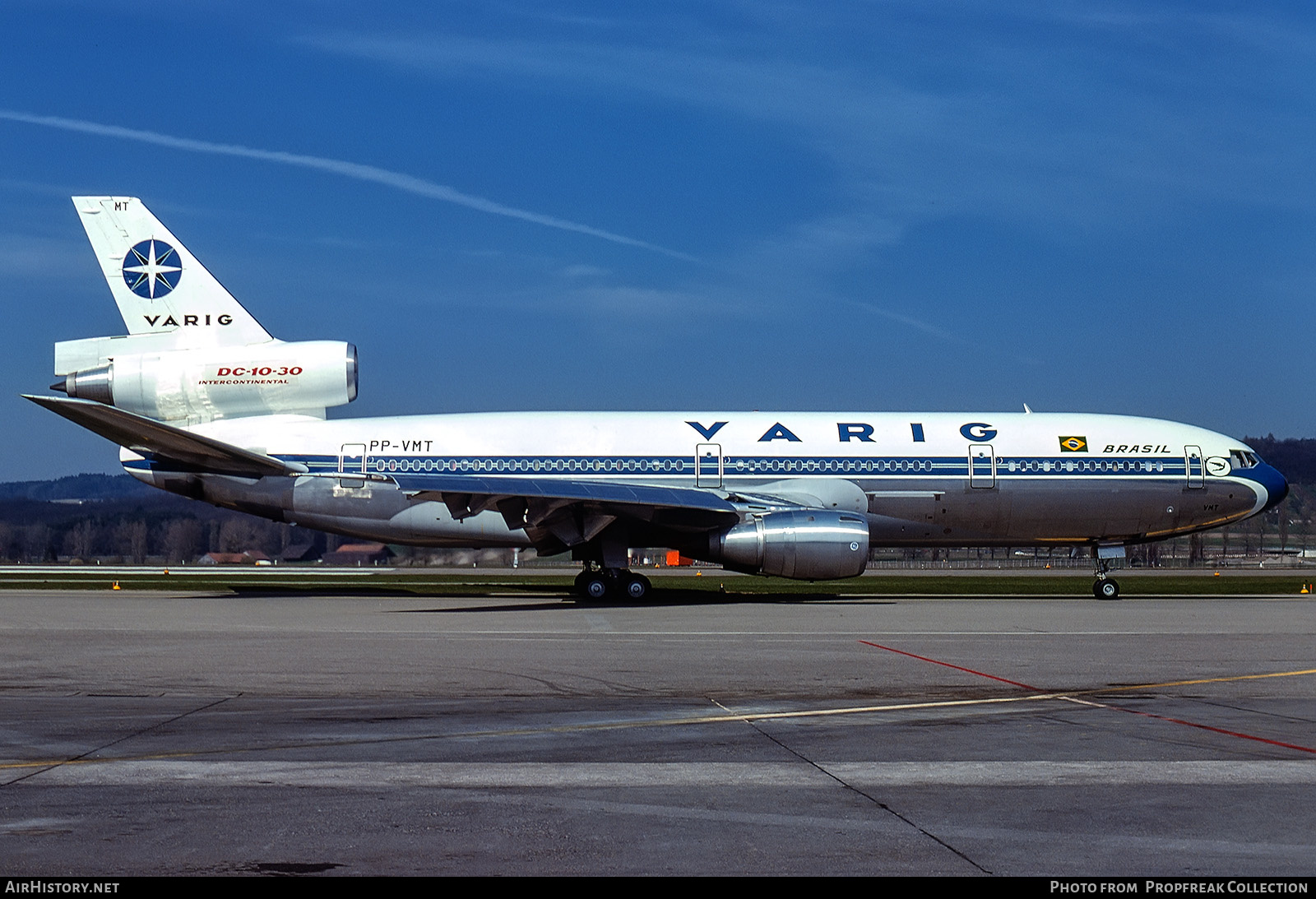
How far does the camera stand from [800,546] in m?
23.4

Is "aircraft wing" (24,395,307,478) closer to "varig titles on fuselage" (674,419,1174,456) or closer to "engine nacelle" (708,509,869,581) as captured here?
"varig titles on fuselage" (674,419,1174,456)

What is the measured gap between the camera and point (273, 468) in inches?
1020

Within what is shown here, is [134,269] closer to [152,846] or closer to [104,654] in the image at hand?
[104,654]

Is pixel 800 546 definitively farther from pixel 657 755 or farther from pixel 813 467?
pixel 657 755

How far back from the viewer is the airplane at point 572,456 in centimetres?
2605

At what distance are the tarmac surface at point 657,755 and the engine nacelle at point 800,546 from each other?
674 cm

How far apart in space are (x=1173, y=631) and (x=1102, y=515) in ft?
33.9

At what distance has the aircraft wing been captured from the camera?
22234 mm

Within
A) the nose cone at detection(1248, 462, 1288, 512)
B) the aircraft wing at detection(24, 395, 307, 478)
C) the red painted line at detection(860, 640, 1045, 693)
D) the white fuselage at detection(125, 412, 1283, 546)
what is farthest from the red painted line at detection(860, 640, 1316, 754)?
the nose cone at detection(1248, 462, 1288, 512)

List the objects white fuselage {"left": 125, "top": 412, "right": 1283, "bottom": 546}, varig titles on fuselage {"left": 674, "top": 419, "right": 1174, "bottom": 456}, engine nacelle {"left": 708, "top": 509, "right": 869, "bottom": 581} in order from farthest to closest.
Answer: varig titles on fuselage {"left": 674, "top": 419, "right": 1174, "bottom": 456}
white fuselage {"left": 125, "top": 412, "right": 1283, "bottom": 546}
engine nacelle {"left": 708, "top": 509, "right": 869, "bottom": 581}

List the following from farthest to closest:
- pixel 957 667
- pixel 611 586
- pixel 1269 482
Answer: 1. pixel 1269 482
2. pixel 611 586
3. pixel 957 667

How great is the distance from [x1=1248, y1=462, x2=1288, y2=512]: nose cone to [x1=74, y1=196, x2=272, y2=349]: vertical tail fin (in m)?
24.1

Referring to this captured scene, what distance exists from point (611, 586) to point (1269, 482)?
15992 mm

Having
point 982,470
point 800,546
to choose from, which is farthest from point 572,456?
point 982,470
